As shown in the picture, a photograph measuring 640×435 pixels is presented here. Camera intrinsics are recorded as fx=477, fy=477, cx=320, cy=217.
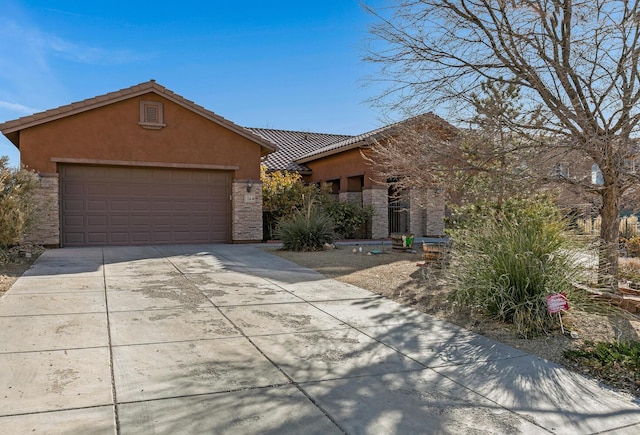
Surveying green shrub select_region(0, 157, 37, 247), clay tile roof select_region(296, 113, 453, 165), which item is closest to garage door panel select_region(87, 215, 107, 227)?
green shrub select_region(0, 157, 37, 247)

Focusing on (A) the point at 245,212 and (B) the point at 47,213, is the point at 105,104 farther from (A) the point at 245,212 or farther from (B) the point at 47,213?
(A) the point at 245,212

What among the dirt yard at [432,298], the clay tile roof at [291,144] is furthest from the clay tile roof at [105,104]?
the dirt yard at [432,298]

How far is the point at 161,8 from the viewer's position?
527 inches

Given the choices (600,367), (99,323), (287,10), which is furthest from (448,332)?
(287,10)

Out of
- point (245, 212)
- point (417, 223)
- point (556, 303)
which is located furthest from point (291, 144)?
point (556, 303)

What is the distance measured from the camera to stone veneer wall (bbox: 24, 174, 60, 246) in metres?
13.5

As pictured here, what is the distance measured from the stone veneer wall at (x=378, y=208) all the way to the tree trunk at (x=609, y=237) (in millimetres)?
11899

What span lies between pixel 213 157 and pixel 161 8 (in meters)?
4.65

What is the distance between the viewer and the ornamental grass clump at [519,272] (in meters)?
5.70

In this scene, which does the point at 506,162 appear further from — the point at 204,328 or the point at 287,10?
the point at 287,10

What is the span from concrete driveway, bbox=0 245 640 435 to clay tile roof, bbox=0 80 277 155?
8.13 meters

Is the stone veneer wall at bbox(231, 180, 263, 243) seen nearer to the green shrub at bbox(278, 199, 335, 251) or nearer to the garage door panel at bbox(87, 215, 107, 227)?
the green shrub at bbox(278, 199, 335, 251)

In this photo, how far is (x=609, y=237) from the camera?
7.01m

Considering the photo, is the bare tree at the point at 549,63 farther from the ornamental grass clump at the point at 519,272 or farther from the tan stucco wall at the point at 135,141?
the tan stucco wall at the point at 135,141
